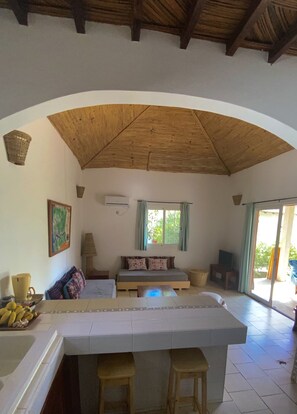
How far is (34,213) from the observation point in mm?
2271

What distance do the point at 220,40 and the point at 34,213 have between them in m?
2.25

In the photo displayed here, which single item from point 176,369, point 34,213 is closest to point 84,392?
point 176,369

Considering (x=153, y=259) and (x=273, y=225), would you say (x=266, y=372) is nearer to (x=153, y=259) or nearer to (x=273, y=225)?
(x=273, y=225)

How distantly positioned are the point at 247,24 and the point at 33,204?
2.32 m

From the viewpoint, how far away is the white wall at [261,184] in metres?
3.84

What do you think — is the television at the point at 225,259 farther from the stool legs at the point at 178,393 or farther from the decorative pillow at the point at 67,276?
the stool legs at the point at 178,393

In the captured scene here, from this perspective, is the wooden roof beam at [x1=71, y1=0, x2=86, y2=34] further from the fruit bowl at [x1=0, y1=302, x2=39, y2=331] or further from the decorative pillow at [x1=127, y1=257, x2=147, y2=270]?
the decorative pillow at [x1=127, y1=257, x2=147, y2=270]

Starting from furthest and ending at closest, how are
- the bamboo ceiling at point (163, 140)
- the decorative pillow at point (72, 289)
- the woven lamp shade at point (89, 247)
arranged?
the woven lamp shade at point (89, 247) → the bamboo ceiling at point (163, 140) → the decorative pillow at point (72, 289)

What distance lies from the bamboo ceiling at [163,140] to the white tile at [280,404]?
362 centimetres

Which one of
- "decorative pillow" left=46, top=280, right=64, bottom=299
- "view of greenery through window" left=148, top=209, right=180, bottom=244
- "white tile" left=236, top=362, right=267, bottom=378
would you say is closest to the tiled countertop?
"decorative pillow" left=46, top=280, right=64, bottom=299

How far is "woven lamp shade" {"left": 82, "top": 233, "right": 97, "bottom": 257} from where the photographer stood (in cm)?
500

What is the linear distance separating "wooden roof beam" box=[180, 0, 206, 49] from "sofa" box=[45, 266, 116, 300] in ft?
9.48

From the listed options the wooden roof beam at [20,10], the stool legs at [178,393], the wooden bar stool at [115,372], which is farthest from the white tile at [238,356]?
the wooden roof beam at [20,10]

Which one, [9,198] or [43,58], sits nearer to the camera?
[43,58]
